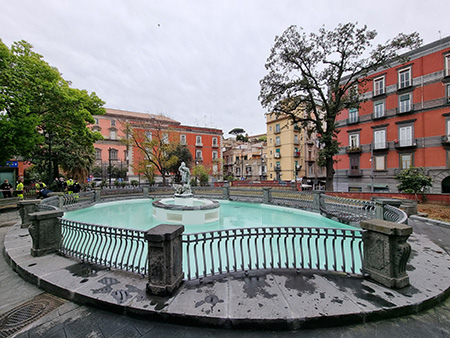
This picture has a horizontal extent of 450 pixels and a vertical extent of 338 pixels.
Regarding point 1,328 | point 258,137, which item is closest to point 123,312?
point 1,328

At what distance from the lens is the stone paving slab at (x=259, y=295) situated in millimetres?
2598

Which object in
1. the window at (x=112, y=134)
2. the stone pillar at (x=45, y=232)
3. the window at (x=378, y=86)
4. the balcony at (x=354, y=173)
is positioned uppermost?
the window at (x=378, y=86)

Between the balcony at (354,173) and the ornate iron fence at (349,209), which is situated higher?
the balcony at (354,173)

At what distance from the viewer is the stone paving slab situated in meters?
2.60

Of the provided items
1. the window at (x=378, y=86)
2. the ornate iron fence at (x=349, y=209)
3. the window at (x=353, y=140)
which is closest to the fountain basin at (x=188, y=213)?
the ornate iron fence at (x=349, y=209)

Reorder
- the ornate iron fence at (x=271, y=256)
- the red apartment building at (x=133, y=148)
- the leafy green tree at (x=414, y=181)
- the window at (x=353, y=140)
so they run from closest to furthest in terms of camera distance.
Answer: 1. the ornate iron fence at (x=271, y=256)
2. the leafy green tree at (x=414, y=181)
3. the window at (x=353, y=140)
4. the red apartment building at (x=133, y=148)

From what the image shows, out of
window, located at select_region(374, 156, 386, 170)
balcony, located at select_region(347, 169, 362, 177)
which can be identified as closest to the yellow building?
balcony, located at select_region(347, 169, 362, 177)

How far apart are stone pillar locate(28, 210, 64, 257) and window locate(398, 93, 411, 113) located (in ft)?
96.8

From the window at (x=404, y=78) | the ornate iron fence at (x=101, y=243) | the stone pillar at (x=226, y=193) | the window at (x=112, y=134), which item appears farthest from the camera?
the window at (x=112, y=134)

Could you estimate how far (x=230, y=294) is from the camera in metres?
3.08

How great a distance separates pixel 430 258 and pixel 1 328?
825 centimetres

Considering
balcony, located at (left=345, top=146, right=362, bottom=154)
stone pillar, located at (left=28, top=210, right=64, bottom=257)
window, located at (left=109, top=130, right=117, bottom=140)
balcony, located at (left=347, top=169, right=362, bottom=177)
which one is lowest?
stone pillar, located at (left=28, top=210, right=64, bottom=257)

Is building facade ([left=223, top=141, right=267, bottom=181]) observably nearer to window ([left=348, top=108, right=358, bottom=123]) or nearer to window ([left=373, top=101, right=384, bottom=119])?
window ([left=348, top=108, right=358, bottom=123])

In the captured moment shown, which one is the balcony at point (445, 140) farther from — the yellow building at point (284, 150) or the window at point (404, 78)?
the yellow building at point (284, 150)
